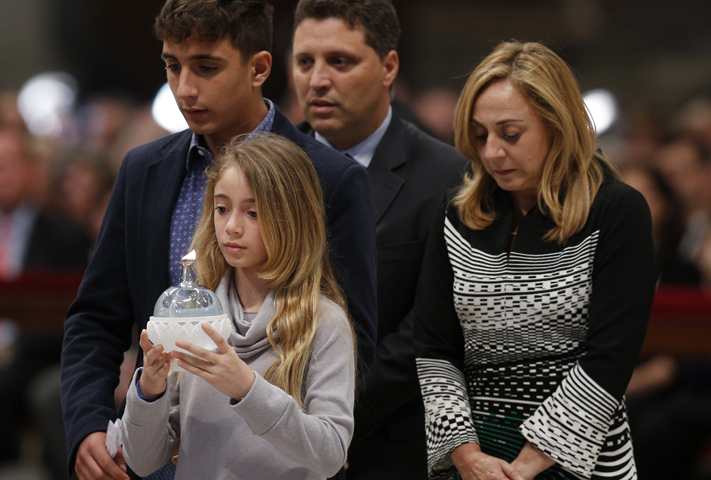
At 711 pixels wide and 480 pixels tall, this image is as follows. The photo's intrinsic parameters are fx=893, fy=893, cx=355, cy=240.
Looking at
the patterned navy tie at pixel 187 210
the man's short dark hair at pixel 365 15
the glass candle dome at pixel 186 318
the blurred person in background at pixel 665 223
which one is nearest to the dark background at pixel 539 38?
the blurred person in background at pixel 665 223

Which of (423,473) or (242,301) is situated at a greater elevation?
(242,301)

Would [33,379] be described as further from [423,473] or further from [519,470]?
[519,470]

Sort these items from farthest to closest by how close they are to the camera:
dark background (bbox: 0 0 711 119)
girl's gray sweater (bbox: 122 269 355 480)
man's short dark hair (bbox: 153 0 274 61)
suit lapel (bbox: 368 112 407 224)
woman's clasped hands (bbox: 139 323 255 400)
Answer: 1. dark background (bbox: 0 0 711 119)
2. suit lapel (bbox: 368 112 407 224)
3. man's short dark hair (bbox: 153 0 274 61)
4. girl's gray sweater (bbox: 122 269 355 480)
5. woman's clasped hands (bbox: 139 323 255 400)

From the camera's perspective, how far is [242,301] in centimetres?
185

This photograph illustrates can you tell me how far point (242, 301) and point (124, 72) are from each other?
9.40 m

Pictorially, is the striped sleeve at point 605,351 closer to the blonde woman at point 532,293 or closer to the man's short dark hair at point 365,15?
the blonde woman at point 532,293

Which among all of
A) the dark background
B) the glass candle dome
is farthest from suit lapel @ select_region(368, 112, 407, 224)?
the dark background

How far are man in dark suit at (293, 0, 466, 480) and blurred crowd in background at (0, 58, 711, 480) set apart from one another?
0.23 metres

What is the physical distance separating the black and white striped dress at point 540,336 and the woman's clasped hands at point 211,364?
731 millimetres

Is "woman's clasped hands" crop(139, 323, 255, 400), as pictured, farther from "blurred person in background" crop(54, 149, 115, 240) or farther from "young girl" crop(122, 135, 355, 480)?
"blurred person in background" crop(54, 149, 115, 240)

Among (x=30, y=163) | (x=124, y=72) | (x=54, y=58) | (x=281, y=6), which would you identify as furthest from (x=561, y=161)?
(x=54, y=58)

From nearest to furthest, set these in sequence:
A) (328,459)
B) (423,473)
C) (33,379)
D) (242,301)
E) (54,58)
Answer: (328,459)
(242,301)
(423,473)
(33,379)
(54,58)

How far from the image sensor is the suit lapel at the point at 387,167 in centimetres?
260

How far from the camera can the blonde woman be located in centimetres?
201
